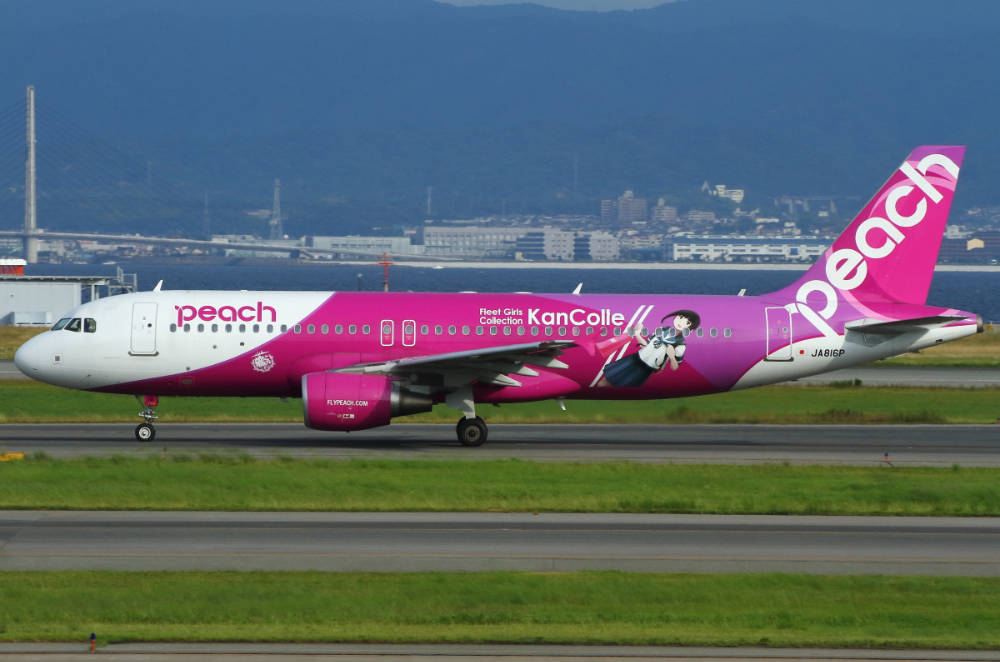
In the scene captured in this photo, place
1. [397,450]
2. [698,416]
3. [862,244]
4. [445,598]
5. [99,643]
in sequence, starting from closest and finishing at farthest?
[99,643], [445,598], [397,450], [862,244], [698,416]

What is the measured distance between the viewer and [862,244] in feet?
127

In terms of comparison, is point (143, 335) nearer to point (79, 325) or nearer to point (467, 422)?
point (79, 325)

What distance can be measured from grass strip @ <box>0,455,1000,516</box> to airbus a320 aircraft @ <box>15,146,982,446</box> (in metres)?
4.85

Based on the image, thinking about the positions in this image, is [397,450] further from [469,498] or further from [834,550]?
[834,550]

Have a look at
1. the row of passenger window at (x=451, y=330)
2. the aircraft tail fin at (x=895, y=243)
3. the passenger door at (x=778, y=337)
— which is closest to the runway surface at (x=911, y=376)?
the aircraft tail fin at (x=895, y=243)

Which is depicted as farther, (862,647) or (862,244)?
(862,244)

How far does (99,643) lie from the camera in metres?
16.1

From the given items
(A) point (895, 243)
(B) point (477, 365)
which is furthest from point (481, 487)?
(A) point (895, 243)

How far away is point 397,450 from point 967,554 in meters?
16.2

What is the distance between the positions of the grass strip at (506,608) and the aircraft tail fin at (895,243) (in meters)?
19.3

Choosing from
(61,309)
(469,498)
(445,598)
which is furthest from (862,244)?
(61,309)

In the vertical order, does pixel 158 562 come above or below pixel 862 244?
below

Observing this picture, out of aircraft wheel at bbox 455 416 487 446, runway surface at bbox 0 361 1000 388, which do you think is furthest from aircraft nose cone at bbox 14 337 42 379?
runway surface at bbox 0 361 1000 388

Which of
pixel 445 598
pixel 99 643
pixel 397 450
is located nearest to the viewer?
pixel 99 643
